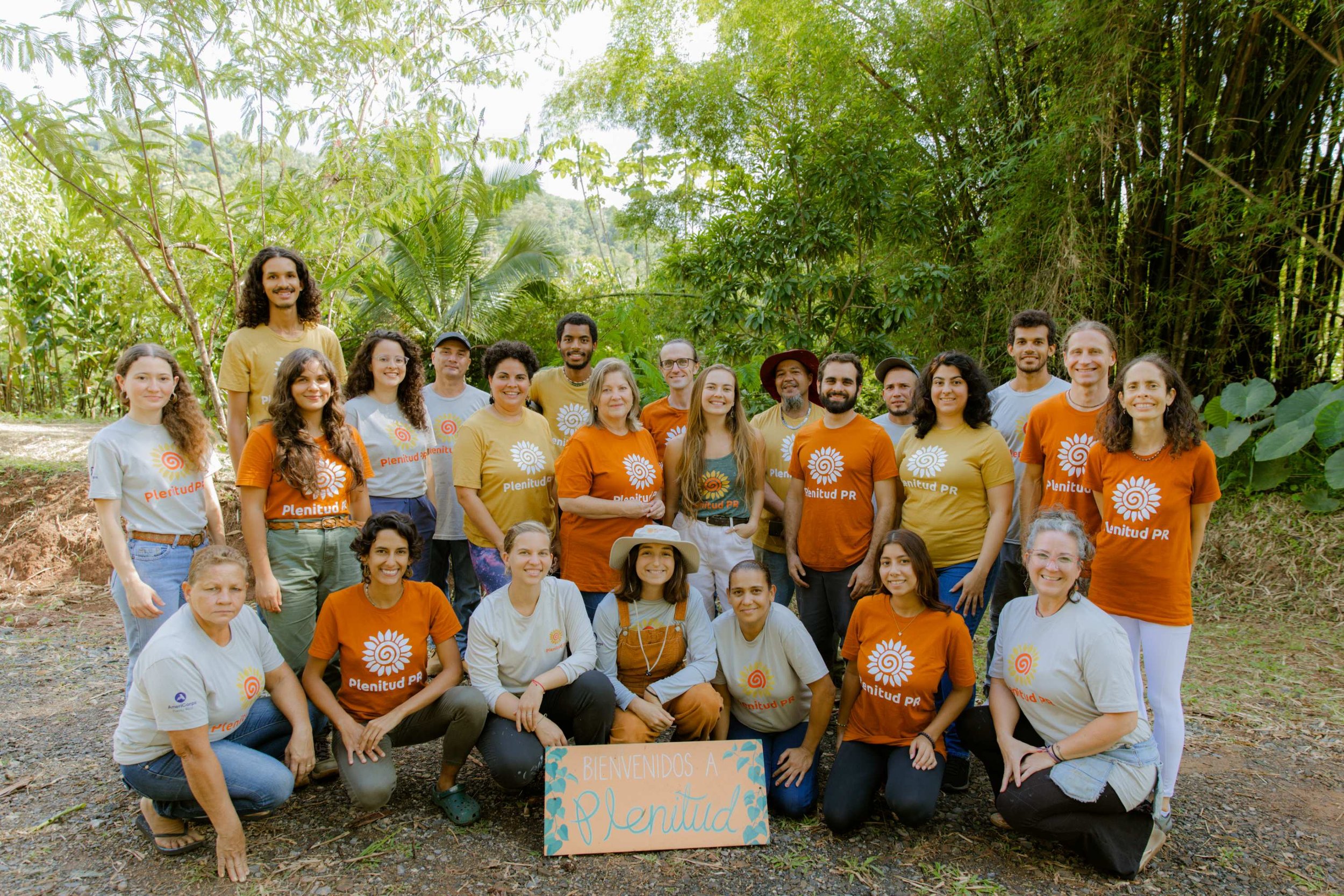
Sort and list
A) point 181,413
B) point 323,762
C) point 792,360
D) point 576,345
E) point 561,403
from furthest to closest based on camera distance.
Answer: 1. point 561,403
2. point 576,345
3. point 792,360
4. point 323,762
5. point 181,413

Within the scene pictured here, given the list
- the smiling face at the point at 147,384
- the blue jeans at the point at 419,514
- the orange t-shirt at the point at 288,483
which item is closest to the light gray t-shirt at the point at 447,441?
the blue jeans at the point at 419,514

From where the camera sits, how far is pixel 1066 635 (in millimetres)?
2584

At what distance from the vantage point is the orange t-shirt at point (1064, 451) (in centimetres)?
303

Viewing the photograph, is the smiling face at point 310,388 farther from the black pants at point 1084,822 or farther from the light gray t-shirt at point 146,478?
the black pants at point 1084,822

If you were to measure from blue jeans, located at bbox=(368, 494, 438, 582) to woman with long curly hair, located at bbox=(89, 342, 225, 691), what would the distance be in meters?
0.62

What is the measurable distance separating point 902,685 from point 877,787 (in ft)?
1.17

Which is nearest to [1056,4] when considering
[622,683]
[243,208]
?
[622,683]

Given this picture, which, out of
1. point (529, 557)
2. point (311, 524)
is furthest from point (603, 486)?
point (311, 524)

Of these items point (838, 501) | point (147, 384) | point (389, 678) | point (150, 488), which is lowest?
point (389, 678)

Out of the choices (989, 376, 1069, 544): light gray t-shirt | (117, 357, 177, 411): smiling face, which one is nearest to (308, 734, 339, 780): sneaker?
(117, 357, 177, 411): smiling face

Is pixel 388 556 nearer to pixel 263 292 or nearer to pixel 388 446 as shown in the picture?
pixel 388 446

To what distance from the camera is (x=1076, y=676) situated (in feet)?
8.36

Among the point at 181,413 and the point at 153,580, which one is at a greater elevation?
the point at 181,413

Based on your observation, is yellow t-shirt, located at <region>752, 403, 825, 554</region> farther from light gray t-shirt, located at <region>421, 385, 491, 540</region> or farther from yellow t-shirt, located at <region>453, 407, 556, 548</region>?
light gray t-shirt, located at <region>421, 385, 491, 540</region>
